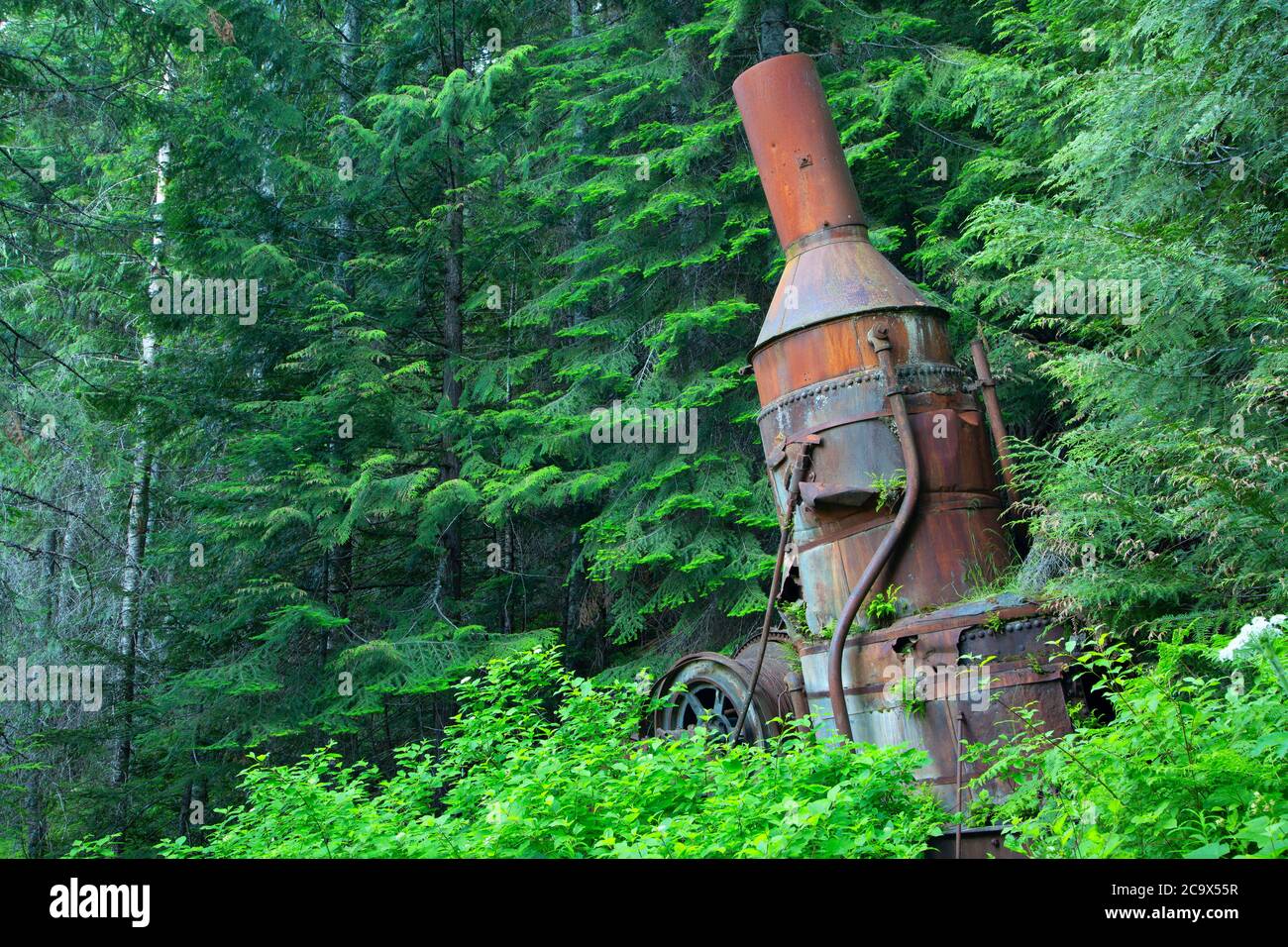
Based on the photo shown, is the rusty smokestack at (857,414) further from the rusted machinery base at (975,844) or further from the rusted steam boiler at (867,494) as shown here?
the rusted machinery base at (975,844)

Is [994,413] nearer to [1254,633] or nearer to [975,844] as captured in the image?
[975,844]

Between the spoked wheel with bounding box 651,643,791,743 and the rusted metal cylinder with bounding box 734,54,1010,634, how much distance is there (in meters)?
0.89

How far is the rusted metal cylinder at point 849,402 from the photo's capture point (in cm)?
823

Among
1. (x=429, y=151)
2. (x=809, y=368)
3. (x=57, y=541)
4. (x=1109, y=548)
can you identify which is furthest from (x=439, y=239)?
(x=1109, y=548)

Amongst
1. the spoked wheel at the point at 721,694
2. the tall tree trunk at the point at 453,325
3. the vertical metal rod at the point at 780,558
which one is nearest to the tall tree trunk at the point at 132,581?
the tall tree trunk at the point at 453,325

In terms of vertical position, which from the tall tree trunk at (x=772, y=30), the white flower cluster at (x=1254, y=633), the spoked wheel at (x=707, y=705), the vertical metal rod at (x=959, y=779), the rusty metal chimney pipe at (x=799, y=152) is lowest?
the vertical metal rod at (x=959, y=779)

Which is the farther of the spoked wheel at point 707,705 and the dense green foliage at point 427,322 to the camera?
the dense green foliage at point 427,322

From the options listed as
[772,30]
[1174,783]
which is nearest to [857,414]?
[1174,783]

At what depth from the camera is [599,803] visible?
5.75 meters

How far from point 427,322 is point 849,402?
9108 mm

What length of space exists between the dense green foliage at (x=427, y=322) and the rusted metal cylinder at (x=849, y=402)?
66 centimetres

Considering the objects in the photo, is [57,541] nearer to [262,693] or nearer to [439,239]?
[262,693]
